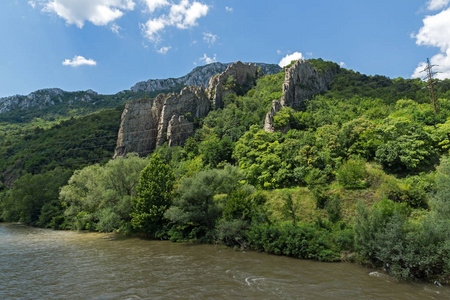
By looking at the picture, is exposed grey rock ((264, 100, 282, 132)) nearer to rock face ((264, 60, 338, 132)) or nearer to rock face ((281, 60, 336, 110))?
rock face ((264, 60, 338, 132))

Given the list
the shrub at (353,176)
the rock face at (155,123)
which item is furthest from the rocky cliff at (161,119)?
the shrub at (353,176)

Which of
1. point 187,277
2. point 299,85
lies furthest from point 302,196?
point 299,85

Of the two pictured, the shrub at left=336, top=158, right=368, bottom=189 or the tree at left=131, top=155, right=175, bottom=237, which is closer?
the shrub at left=336, top=158, right=368, bottom=189

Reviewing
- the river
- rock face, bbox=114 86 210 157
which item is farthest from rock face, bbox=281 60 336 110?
the river

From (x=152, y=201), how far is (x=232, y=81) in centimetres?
6506

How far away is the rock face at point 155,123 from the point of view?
6706 cm

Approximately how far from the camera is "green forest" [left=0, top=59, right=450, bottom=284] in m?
17.4

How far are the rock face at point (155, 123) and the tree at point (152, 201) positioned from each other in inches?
1340

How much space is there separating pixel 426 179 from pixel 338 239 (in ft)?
40.6

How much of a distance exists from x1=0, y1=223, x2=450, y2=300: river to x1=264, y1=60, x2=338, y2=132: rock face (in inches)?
1529

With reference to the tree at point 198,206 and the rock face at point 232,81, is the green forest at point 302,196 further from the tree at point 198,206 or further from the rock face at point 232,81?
the rock face at point 232,81

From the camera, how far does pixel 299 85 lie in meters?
71.1

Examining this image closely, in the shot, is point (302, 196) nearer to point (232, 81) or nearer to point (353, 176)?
point (353, 176)

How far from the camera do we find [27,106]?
191250mm
